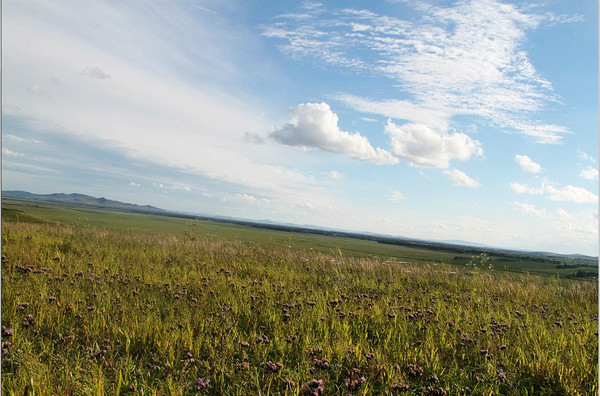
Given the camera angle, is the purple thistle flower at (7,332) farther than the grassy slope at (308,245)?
No

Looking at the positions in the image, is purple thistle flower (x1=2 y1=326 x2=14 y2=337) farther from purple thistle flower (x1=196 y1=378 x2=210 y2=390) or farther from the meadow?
purple thistle flower (x1=196 y1=378 x2=210 y2=390)

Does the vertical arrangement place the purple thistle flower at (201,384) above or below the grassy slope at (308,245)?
above

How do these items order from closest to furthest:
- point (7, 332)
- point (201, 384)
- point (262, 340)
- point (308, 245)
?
point (201, 384) → point (7, 332) → point (262, 340) → point (308, 245)

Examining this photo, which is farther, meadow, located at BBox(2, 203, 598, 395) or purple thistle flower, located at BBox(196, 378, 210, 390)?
meadow, located at BBox(2, 203, 598, 395)

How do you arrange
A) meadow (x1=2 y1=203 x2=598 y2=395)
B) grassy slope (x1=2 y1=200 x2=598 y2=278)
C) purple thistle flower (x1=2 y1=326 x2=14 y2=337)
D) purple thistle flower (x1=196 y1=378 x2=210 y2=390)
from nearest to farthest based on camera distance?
purple thistle flower (x1=196 y1=378 x2=210 y2=390) → meadow (x1=2 y1=203 x2=598 y2=395) → purple thistle flower (x1=2 y1=326 x2=14 y2=337) → grassy slope (x1=2 y1=200 x2=598 y2=278)

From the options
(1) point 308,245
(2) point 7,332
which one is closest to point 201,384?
(2) point 7,332

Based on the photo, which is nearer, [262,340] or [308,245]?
[262,340]

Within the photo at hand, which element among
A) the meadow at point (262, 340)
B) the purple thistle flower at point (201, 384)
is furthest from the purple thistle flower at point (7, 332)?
the purple thistle flower at point (201, 384)

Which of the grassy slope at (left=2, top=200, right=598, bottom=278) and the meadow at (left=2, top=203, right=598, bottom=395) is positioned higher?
the meadow at (left=2, top=203, right=598, bottom=395)

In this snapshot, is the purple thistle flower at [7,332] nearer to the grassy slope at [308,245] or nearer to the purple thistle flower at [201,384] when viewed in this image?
the purple thistle flower at [201,384]

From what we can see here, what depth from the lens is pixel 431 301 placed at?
6.83 meters

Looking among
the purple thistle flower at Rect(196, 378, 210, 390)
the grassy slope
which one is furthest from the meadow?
the grassy slope

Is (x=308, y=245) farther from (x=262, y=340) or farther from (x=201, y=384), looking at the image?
(x=201, y=384)

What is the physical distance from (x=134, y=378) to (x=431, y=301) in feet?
17.7
